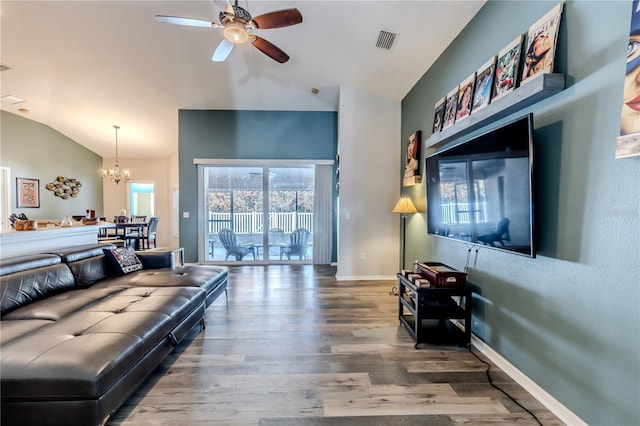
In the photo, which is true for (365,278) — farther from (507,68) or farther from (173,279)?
(507,68)

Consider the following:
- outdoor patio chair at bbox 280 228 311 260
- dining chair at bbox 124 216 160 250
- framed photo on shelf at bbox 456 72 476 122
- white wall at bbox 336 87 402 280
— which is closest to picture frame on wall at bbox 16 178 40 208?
dining chair at bbox 124 216 160 250

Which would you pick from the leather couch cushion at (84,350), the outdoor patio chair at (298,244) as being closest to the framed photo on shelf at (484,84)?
the leather couch cushion at (84,350)

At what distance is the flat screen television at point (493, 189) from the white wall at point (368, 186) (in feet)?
5.96

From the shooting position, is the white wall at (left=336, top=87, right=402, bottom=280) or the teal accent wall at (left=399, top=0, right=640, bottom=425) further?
the white wall at (left=336, top=87, right=402, bottom=280)

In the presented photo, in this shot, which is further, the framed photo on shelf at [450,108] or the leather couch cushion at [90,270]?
the framed photo on shelf at [450,108]

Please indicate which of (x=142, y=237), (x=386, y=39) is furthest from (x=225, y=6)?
(x=142, y=237)

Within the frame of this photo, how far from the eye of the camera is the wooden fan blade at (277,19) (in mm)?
2377

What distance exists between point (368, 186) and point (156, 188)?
6.82m

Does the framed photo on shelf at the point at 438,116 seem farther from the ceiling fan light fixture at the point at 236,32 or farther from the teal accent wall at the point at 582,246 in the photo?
the ceiling fan light fixture at the point at 236,32

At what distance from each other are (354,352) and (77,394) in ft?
5.91

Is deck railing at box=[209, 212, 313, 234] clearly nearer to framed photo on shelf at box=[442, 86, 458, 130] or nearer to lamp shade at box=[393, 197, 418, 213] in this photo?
lamp shade at box=[393, 197, 418, 213]

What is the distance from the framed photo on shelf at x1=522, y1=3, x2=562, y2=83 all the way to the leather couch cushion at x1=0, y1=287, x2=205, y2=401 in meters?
3.03

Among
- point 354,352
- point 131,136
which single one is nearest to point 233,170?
point 131,136

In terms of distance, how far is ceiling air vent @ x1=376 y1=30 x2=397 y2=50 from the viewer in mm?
3095
